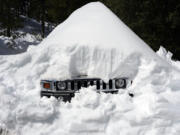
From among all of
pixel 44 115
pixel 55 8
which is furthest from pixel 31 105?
pixel 55 8

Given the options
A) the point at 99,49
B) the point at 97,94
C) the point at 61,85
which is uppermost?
the point at 99,49

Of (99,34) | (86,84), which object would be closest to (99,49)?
(99,34)

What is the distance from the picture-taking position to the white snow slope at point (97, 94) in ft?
14.7

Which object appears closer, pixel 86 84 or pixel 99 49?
pixel 86 84

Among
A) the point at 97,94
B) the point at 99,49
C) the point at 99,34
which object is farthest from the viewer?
the point at 99,34

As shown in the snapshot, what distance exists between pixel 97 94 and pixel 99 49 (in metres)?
0.76

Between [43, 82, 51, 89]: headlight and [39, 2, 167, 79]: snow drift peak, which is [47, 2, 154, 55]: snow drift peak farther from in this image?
[43, 82, 51, 89]: headlight

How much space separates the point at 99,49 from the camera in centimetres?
491

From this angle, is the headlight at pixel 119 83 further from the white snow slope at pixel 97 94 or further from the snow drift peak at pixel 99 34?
the snow drift peak at pixel 99 34

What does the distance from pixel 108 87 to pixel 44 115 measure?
110cm

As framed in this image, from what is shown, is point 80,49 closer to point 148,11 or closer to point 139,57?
point 139,57

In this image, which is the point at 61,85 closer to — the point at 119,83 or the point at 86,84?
the point at 86,84

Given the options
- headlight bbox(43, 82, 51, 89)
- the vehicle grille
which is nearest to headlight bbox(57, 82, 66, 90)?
the vehicle grille

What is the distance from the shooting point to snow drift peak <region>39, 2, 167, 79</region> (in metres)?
4.84
